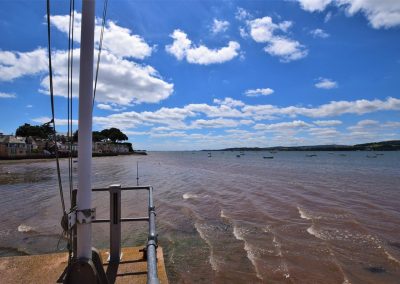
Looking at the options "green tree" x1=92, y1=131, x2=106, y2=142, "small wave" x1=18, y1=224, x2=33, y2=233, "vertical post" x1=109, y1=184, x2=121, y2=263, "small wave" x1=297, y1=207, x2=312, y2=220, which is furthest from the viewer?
"green tree" x1=92, y1=131, x2=106, y2=142

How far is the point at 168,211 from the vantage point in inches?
570

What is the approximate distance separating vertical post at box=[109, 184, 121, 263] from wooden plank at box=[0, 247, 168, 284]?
0.15m

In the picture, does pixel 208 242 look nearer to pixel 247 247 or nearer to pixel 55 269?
pixel 247 247

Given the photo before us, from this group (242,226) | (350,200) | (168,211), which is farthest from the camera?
(350,200)

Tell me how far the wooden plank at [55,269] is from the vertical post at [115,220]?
15 centimetres

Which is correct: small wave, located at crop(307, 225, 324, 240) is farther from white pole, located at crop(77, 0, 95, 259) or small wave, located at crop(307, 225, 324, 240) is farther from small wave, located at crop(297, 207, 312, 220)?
white pole, located at crop(77, 0, 95, 259)

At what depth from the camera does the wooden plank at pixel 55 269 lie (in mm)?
4461

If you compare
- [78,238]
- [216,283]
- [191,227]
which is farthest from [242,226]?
[78,238]

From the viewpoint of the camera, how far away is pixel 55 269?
4848 millimetres

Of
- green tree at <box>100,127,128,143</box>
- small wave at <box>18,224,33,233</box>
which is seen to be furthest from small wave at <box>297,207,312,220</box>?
green tree at <box>100,127,128,143</box>

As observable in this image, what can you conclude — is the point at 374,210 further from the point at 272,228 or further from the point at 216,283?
the point at 216,283

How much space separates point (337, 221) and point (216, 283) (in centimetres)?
796

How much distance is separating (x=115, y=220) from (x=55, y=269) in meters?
1.28

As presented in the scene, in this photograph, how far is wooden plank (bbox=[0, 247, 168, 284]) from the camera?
446cm
